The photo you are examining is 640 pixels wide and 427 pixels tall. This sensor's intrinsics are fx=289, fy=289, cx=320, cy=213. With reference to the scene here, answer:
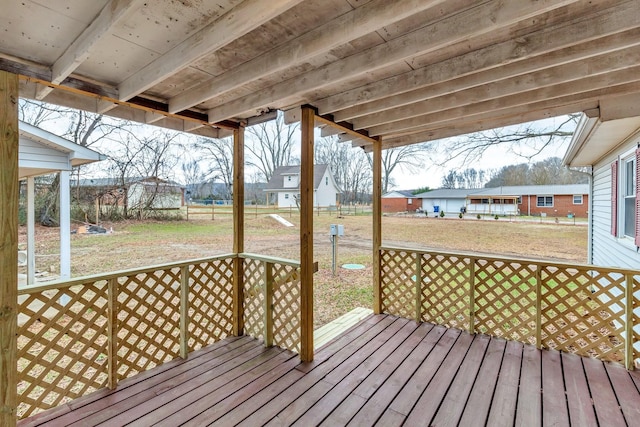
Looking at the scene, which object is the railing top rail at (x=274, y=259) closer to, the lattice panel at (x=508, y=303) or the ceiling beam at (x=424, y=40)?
the ceiling beam at (x=424, y=40)

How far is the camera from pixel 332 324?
362cm

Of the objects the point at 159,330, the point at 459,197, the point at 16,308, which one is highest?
the point at 459,197

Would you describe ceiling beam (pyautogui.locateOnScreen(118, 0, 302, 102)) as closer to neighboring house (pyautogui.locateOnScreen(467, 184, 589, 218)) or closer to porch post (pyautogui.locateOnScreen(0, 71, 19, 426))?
porch post (pyautogui.locateOnScreen(0, 71, 19, 426))

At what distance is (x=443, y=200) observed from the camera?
1436 cm

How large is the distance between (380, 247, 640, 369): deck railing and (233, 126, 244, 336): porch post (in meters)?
1.83

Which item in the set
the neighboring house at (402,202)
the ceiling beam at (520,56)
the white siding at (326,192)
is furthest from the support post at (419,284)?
the neighboring house at (402,202)

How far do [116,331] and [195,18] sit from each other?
2418 mm

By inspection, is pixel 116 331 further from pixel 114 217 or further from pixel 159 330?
pixel 114 217

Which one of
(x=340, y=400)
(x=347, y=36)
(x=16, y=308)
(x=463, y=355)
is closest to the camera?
(x=347, y=36)

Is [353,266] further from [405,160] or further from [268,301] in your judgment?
[268,301]

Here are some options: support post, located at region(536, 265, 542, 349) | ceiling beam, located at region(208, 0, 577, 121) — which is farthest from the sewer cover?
ceiling beam, located at region(208, 0, 577, 121)

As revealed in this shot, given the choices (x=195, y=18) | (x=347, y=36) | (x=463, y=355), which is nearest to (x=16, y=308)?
(x=195, y=18)

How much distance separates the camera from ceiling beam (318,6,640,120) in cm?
138

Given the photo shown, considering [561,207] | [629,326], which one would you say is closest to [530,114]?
[629,326]
